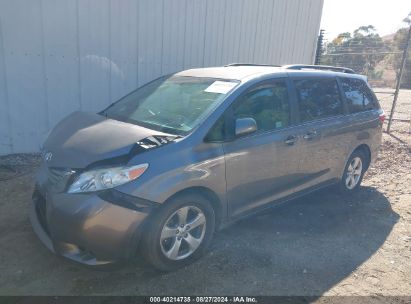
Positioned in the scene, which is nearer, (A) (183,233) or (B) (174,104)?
(A) (183,233)

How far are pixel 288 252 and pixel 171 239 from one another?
1243 mm

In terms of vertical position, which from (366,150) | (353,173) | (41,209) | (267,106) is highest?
(267,106)

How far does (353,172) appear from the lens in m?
5.17

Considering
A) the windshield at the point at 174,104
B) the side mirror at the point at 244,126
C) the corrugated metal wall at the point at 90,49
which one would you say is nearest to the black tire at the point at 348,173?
the side mirror at the point at 244,126

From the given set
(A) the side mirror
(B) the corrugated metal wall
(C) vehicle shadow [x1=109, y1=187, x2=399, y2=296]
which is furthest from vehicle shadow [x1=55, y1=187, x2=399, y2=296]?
(B) the corrugated metal wall

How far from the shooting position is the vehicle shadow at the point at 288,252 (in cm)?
300

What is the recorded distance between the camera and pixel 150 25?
6.64 metres

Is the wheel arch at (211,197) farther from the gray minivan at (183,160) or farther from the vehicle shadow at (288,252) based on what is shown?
the vehicle shadow at (288,252)

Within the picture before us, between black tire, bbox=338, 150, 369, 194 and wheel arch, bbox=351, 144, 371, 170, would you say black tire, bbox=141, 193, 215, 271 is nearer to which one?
black tire, bbox=338, 150, 369, 194

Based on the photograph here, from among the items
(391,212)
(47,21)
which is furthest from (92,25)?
(391,212)

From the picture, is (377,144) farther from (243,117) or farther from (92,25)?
(92,25)

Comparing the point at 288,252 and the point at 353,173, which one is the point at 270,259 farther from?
the point at 353,173

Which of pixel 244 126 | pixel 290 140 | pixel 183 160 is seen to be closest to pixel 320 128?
pixel 290 140

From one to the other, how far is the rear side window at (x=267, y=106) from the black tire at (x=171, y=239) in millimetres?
896
